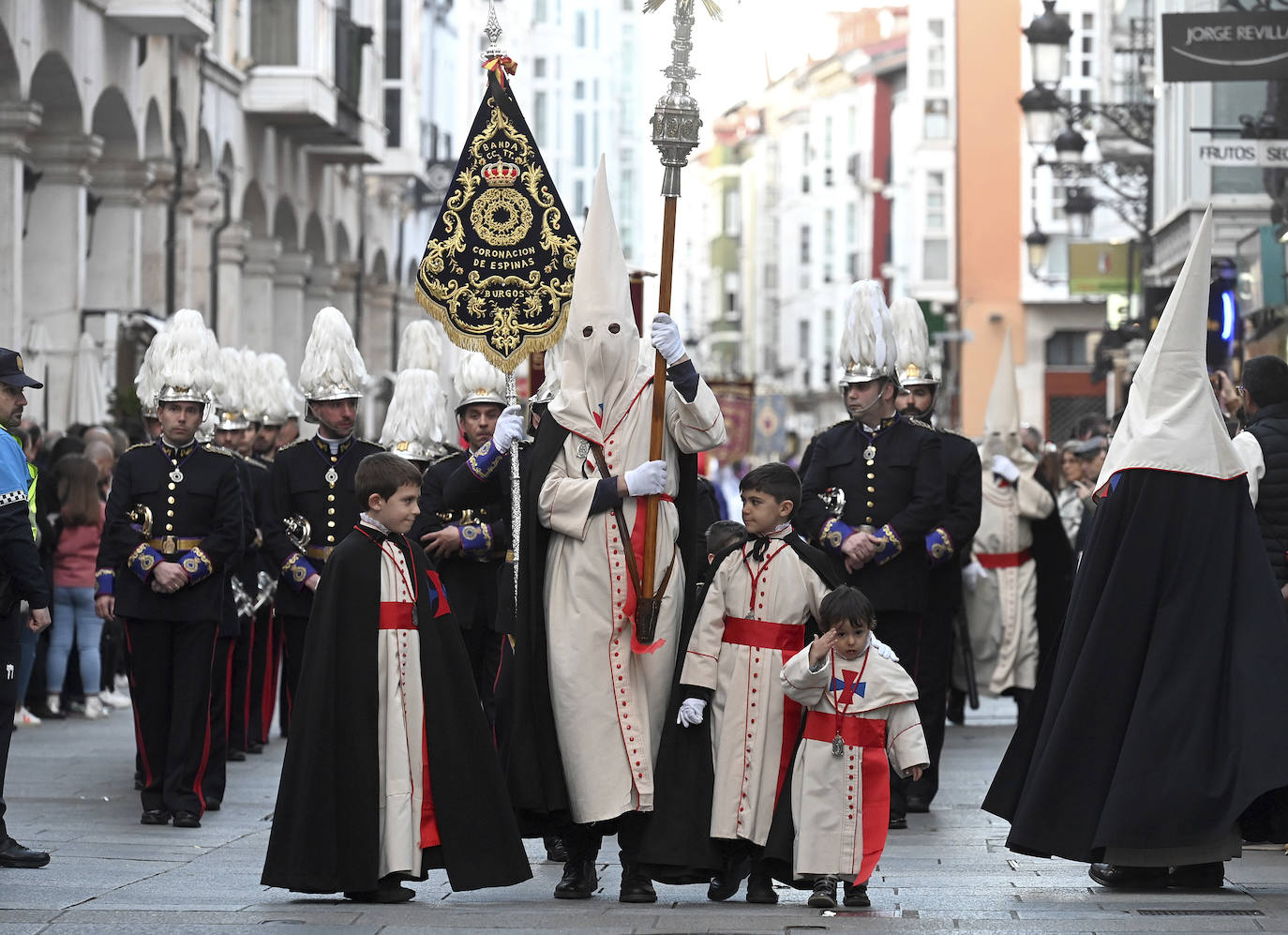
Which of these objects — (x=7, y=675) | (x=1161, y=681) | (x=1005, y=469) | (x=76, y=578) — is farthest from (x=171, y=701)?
(x=1005, y=469)

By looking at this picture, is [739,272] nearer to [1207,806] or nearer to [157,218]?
[157,218]

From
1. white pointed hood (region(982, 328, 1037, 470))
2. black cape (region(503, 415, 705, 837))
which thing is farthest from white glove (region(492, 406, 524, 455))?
white pointed hood (region(982, 328, 1037, 470))

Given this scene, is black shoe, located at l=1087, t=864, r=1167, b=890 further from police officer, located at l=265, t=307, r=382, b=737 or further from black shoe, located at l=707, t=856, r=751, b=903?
police officer, located at l=265, t=307, r=382, b=737

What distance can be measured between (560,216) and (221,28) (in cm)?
2012

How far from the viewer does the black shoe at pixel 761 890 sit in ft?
27.7

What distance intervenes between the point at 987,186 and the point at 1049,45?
41574 millimetres

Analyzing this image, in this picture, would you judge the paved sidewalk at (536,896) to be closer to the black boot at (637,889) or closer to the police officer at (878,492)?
the black boot at (637,889)

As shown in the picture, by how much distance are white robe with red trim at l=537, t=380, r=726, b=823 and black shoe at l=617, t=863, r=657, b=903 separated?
222 millimetres

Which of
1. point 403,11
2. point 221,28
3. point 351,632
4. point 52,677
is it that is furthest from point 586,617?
point 403,11

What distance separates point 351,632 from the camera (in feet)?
27.0

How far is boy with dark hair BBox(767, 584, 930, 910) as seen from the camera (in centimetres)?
827

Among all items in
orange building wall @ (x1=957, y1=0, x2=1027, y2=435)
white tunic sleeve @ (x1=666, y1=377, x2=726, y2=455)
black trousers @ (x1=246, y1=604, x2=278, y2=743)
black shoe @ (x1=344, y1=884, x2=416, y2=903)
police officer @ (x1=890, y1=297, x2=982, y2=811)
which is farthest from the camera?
orange building wall @ (x1=957, y1=0, x2=1027, y2=435)

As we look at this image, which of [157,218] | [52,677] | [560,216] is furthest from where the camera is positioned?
[157,218]

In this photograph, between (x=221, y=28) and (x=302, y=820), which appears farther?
(x=221, y=28)
